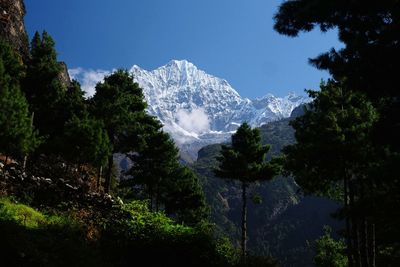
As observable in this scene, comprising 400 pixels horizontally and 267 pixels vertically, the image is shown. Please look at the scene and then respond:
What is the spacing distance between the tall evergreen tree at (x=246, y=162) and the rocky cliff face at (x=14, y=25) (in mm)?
31326

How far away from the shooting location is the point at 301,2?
1319 cm

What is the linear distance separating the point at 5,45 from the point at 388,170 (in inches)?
1121

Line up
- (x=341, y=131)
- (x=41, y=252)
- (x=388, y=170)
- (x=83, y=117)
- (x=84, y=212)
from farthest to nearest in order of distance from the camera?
(x=83, y=117) < (x=341, y=131) < (x=84, y=212) < (x=41, y=252) < (x=388, y=170)

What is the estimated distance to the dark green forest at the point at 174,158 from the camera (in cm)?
1240

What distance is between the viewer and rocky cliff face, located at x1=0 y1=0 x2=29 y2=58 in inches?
2304

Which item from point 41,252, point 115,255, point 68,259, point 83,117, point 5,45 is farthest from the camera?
point 83,117

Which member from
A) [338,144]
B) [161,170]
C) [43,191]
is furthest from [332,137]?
[161,170]

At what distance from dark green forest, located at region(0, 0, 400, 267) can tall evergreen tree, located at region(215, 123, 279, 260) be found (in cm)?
9

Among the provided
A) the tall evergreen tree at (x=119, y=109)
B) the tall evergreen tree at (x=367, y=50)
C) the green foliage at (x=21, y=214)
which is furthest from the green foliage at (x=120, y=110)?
the tall evergreen tree at (x=367, y=50)

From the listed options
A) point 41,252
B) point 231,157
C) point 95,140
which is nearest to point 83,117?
point 95,140

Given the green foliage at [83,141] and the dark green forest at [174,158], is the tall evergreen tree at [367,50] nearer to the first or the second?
the dark green forest at [174,158]

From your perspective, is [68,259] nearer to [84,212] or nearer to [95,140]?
[84,212]

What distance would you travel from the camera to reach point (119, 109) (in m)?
36.5

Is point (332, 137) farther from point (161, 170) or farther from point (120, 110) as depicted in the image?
point (161, 170)
